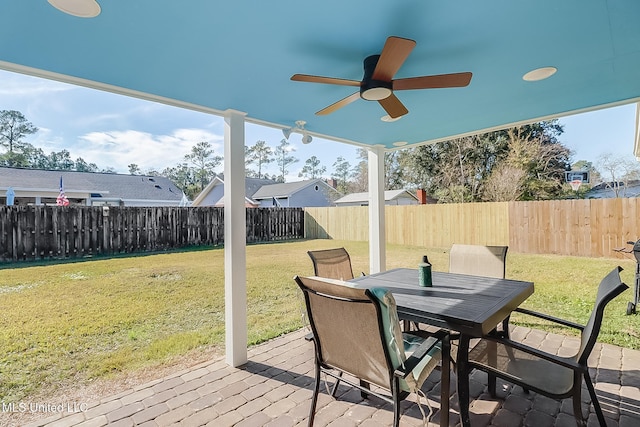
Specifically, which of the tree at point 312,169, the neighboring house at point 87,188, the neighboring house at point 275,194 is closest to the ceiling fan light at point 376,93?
the neighboring house at point 87,188

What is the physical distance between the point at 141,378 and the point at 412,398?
2.13 metres

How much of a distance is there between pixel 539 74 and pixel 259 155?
79.4 ft

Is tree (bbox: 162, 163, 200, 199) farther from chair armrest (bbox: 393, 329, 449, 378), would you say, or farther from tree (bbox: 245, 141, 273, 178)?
chair armrest (bbox: 393, 329, 449, 378)

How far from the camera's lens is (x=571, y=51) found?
6.43 feet

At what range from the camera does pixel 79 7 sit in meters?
1.40

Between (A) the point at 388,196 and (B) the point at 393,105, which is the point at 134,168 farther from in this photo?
(B) the point at 393,105

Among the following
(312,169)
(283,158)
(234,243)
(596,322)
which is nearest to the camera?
(596,322)

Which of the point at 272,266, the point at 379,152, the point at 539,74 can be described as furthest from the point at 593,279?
the point at 272,266

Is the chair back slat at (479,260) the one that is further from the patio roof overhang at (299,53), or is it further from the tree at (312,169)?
the tree at (312,169)

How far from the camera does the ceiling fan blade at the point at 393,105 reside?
7.21 feet

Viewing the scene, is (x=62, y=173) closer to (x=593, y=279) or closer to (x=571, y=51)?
(x=571, y=51)

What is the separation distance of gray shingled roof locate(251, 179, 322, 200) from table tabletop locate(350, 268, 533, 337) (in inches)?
610

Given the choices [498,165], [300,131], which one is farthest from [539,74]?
[498,165]

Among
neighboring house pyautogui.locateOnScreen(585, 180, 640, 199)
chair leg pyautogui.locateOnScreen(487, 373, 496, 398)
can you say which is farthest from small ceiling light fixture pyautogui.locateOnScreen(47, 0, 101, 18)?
neighboring house pyautogui.locateOnScreen(585, 180, 640, 199)
